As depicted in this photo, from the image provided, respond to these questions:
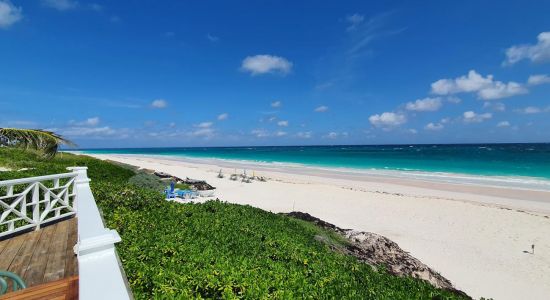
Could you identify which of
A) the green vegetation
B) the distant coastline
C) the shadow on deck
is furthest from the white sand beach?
the shadow on deck

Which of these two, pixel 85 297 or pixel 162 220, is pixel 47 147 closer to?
pixel 162 220

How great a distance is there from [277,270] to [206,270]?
1161mm

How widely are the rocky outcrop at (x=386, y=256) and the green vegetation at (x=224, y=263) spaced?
2.37 m

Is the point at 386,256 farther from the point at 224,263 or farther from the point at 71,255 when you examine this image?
the point at 71,255

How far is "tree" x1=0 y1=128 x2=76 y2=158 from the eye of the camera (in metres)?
11.1

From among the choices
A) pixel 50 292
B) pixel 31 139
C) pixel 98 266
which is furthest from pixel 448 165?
pixel 98 266

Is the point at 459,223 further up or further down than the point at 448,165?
further down

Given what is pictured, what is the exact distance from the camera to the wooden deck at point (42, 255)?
204 inches

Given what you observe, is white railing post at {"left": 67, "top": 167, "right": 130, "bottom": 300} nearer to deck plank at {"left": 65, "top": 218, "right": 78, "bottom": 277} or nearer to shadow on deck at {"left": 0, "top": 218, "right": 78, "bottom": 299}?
shadow on deck at {"left": 0, "top": 218, "right": 78, "bottom": 299}

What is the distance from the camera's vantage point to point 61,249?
633cm

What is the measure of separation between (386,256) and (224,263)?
7620mm

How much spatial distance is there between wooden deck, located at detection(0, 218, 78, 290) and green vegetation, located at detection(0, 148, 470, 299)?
3.15ft

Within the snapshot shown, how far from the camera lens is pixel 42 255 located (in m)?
6.02

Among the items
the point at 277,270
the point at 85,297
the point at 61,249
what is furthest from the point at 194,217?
the point at 85,297
